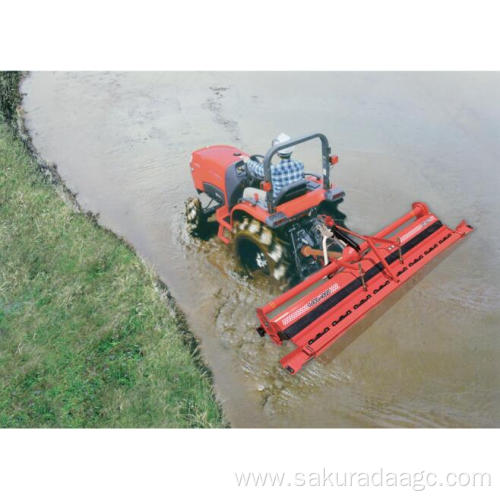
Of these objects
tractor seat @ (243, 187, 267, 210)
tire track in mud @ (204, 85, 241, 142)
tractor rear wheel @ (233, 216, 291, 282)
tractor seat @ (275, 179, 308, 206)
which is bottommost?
tractor rear wheel @ (233, 216, 291, 282)

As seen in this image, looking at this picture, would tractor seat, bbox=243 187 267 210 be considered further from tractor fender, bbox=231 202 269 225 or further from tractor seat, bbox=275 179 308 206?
tractor seat, bbox=275 179 308 206

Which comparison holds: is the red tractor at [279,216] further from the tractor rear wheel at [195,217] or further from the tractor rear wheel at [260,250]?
the tractor rear wheel at [195,217]

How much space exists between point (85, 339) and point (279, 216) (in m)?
1.90

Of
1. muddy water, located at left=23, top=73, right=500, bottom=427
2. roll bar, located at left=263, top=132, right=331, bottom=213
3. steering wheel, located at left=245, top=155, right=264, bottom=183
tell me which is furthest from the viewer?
steering wheel, located at left=245, top=155, right=264, bottom=183

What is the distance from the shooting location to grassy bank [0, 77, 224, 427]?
3.46m

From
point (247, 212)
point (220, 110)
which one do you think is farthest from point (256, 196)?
point (220, 110)

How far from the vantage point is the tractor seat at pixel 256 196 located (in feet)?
14.4

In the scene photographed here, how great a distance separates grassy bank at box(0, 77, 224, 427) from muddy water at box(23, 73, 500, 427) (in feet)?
0.91

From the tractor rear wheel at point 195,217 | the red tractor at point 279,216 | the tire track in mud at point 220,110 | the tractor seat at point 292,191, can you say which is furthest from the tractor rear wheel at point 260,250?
the tire track in mud at point 220,110

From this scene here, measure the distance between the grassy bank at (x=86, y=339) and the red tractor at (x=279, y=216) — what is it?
0.96m

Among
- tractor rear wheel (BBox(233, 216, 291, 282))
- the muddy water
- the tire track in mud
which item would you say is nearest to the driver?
tractor rear wheel (BBox(233, 216, 291, 282))

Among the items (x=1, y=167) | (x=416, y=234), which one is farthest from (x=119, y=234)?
(x=416, y=234)

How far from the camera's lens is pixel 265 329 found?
12.5 ft

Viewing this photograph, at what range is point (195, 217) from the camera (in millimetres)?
5160
